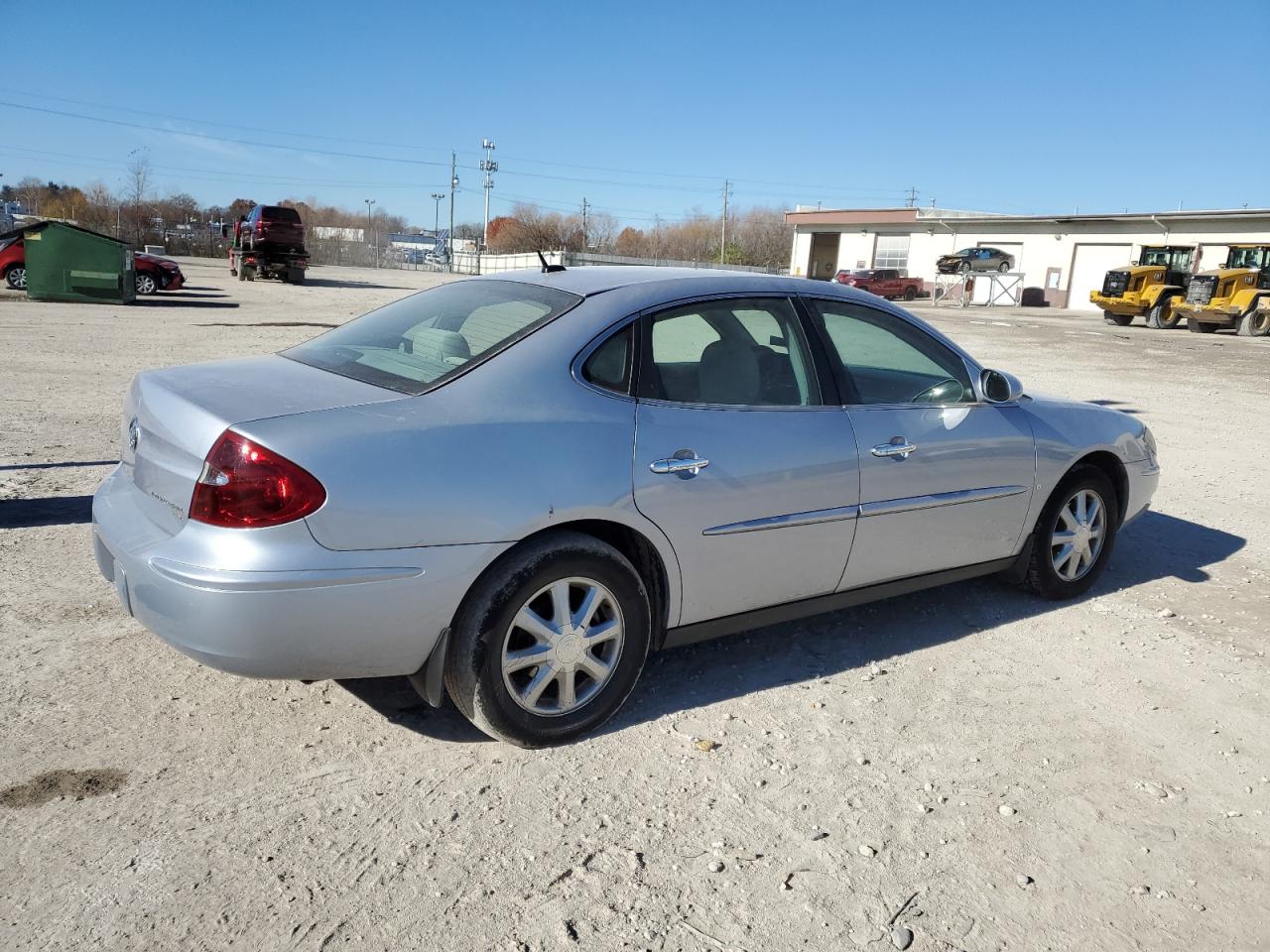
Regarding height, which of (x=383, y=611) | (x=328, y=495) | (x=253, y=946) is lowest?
(x=253, y=946)

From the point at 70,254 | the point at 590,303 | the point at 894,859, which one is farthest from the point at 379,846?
the point at 70,254

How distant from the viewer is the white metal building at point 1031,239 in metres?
44.6

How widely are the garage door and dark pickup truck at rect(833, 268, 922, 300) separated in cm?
762

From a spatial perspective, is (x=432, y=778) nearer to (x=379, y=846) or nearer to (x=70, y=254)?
(x=379, y=846)

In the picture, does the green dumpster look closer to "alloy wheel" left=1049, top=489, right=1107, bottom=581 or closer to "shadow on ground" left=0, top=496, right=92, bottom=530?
"shadow on ground" left=0, top=496, right=92, bottom=530

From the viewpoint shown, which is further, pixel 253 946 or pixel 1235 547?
pixel 1235 547

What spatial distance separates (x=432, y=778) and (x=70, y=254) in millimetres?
Result: 23188

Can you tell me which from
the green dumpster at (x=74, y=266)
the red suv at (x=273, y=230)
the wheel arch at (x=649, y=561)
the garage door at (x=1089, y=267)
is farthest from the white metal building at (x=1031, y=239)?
the wheel arch at (x=649, y=561)

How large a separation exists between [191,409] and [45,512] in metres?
3.22

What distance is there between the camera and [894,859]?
9.27 feet

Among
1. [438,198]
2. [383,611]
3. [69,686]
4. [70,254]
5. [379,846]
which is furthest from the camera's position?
[438,198]

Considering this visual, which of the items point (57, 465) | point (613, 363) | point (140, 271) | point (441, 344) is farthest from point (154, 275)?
point (613, 363)

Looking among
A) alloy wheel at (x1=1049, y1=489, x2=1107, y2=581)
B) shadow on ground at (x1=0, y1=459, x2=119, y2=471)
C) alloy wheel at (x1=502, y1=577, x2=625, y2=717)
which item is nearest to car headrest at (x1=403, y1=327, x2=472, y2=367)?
alloy wheel at (x1=502, y1=577, x2=625, y2=717)

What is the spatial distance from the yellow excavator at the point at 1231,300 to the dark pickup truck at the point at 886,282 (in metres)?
17.8
